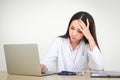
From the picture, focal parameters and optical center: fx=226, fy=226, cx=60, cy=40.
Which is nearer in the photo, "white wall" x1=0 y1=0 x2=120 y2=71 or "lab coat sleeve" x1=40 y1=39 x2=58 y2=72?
"lab coat sleeve" x1=40 y1=39 x2=58 y2=72

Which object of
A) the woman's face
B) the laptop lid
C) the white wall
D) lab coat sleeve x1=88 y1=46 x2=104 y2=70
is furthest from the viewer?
the white wall

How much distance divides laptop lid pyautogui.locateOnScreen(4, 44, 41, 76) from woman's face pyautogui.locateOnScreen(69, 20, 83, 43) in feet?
2.87

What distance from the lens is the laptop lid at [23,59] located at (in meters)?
1.46

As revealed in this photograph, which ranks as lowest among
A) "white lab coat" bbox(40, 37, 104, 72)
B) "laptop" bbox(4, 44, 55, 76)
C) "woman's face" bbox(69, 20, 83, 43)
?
"white lab coat" bbox(40, 37, 104, 72)

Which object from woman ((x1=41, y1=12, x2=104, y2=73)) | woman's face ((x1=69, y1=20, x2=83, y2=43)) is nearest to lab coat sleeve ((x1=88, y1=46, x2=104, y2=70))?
woman ((x1=41, y1=12, x2=104, y2=73))

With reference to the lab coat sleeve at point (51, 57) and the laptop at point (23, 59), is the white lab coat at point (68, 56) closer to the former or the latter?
the lab coat sleeve at point (51, 57)

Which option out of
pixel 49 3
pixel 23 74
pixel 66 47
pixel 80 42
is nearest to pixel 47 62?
pixel 66 47

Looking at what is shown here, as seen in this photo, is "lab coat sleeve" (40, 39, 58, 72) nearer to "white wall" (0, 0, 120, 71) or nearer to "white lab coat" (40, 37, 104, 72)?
"white lab coat" (40, 37, 104, 72)

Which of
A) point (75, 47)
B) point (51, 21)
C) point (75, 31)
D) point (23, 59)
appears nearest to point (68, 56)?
point (75, 47)

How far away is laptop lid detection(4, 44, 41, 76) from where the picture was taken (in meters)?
1.46

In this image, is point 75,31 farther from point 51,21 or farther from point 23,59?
point 23,59

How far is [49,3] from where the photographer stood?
9.72ft

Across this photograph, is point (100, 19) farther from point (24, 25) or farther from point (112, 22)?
point (24, 25)

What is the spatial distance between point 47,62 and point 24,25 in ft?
2.88
